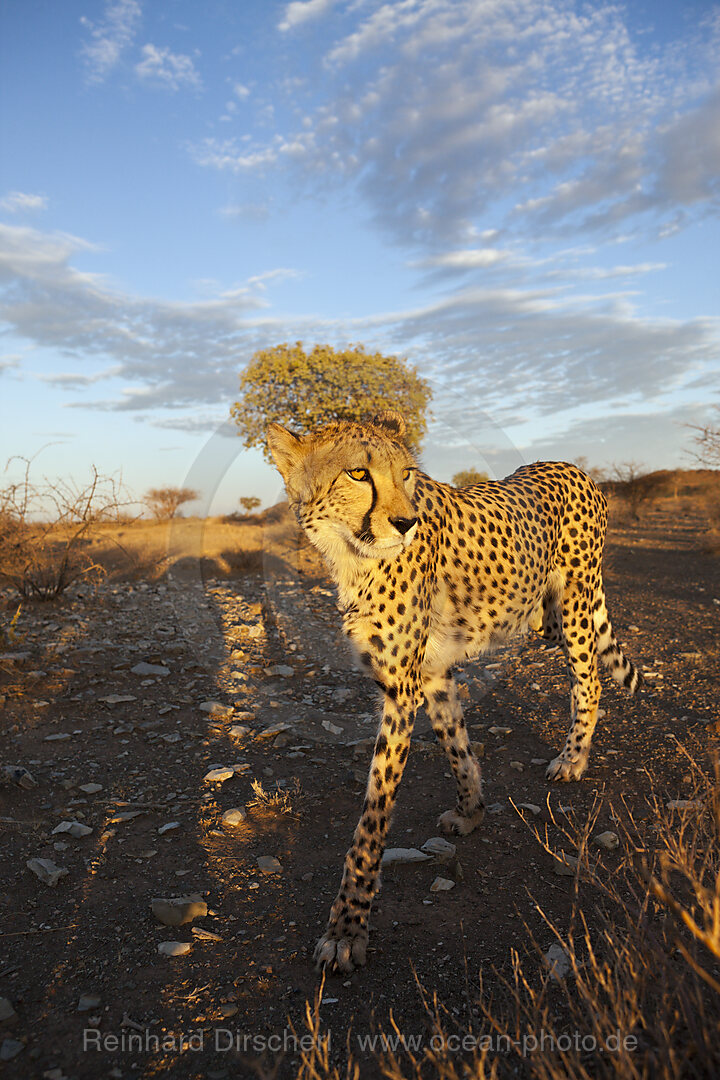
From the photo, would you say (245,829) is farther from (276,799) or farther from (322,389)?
(322,389)

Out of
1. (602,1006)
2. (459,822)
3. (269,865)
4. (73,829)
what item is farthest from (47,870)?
(602,1006)

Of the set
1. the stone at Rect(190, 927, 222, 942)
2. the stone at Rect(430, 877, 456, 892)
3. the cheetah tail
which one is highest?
the cheetah tail

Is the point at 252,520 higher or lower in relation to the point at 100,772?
higher

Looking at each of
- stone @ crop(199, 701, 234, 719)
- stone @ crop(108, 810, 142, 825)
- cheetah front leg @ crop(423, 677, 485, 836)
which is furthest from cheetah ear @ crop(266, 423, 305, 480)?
stone @ crop(199, 701, 234, 719)

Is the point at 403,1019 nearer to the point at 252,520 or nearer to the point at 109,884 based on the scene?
the point at 109,884

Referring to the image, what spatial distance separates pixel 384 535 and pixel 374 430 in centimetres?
54

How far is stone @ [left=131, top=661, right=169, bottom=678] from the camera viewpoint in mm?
5343

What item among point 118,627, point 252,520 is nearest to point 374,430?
point 118,627

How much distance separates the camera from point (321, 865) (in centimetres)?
295

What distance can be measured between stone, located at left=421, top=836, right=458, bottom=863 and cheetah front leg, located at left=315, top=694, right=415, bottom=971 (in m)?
0.56

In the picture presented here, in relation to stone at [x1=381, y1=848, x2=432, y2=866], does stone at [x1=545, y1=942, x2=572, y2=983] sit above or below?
above

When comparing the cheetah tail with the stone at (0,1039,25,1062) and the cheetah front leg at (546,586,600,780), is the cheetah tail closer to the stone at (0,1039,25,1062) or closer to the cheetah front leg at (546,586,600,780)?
the cheetah front leg at (546,586,600,780)

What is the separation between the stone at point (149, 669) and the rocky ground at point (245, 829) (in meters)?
0.02

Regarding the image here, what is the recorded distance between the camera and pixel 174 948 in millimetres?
2359
